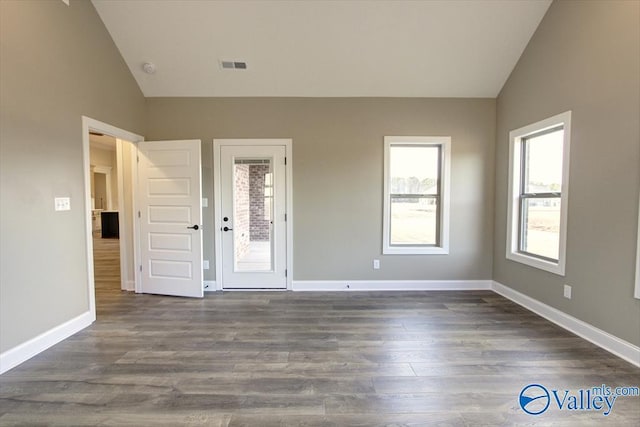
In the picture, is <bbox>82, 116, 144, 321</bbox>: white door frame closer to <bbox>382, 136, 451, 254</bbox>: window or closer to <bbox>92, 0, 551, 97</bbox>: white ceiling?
<bbox>92, 0, 551, 97</bbox>: white ceiling

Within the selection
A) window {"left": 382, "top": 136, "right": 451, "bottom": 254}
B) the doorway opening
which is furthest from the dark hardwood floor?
the doorway opening

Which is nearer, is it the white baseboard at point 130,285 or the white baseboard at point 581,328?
the white baseboard at point 581,328

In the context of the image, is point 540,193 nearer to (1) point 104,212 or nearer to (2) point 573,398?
(2) point 573,398

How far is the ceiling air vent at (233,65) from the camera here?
353 cm

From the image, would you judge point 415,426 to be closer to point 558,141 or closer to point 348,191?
point 348,191

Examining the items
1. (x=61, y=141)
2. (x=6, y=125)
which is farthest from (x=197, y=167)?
(x=6, y=125)

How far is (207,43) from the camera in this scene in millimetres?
3346

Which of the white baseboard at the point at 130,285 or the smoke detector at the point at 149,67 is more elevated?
the smoke detector at the point at 149,67

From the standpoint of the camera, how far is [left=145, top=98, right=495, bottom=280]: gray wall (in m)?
3.98

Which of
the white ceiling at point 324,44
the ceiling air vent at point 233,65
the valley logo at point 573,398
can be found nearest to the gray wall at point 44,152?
the white ceiling at point 324,44

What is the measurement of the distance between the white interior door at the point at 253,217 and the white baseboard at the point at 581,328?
3.00m

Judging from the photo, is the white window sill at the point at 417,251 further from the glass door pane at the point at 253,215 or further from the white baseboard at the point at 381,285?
the glass door pane at the point at 253,215

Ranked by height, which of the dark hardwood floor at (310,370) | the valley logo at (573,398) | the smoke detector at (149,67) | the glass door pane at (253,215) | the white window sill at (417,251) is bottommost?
the valley logo at (573,398)

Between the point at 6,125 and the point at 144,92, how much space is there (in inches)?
76.7
